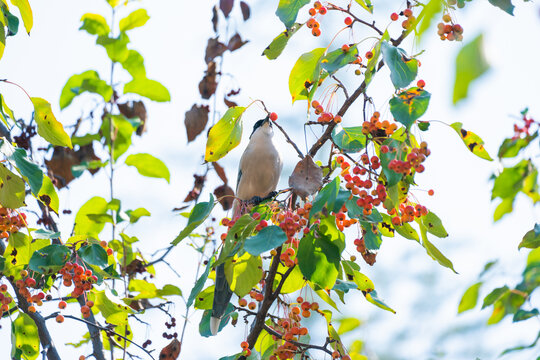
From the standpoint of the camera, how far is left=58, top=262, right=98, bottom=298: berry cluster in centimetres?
187

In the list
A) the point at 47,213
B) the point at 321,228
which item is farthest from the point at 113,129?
the point at 321,228

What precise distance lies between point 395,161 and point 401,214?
11.3 inches

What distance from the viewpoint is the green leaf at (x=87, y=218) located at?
2.57 meters

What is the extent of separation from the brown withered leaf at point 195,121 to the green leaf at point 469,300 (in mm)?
1704

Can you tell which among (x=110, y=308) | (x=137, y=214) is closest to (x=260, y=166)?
(x=137, y=214)

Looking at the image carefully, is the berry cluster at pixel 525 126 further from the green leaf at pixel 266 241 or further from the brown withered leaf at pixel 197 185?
the brown withered leaf at pixel 197 185

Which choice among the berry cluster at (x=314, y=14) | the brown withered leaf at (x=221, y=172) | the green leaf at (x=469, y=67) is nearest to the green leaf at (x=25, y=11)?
the berry cluster at (x=314, y=14)

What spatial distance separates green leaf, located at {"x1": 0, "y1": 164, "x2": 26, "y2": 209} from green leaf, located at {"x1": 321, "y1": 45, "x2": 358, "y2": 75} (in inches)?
36.9

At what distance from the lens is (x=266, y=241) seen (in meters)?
1.45

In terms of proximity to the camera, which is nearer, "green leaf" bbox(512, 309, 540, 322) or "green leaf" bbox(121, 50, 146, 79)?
"green leaf" bbox(512, 309, 540, 322)

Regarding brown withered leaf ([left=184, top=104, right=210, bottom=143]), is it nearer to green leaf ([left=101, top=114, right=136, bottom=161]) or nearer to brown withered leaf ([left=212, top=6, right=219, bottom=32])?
green leaf ([left=101, top=114, right=136, bottom=161])

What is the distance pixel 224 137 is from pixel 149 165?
3.55ft

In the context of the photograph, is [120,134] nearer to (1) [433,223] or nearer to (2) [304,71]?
(2) [304,71]

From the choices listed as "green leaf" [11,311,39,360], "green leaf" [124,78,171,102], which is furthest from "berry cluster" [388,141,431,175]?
"green leaf" [124,78,171,102]
